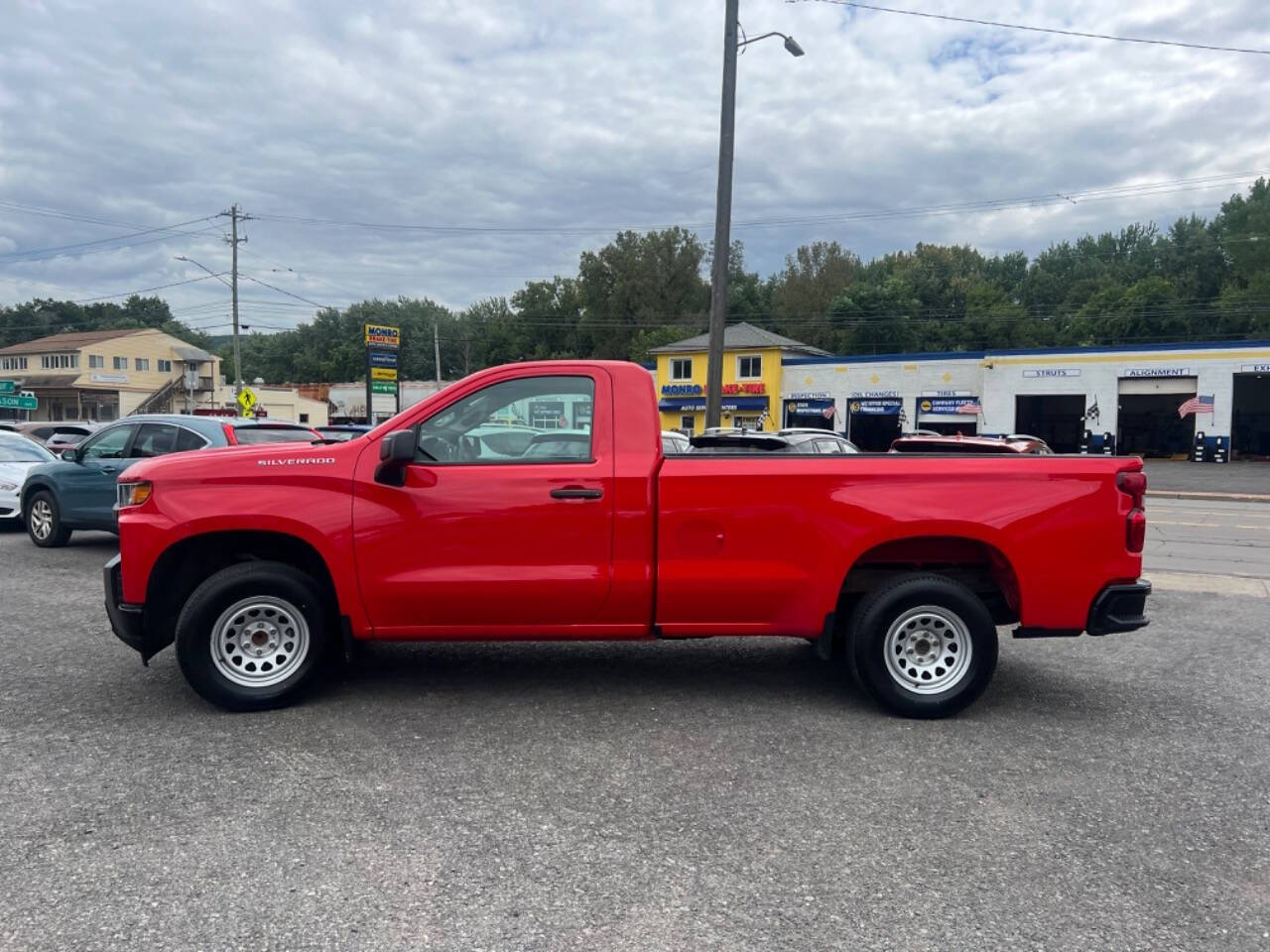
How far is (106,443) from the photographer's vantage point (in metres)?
11.6

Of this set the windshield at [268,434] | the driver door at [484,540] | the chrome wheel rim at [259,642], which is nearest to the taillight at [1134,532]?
the driver door at [484,540]

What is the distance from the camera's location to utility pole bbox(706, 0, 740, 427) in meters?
16.6

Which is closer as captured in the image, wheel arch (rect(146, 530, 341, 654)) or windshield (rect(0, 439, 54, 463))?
wheel arch (rect(146, 530, 341, 654))

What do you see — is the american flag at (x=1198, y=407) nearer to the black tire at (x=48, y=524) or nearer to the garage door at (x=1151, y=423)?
the garage door at (x=1151, y=423)

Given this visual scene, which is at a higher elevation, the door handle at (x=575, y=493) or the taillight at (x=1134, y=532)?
the door handle at (x=575, y=493)

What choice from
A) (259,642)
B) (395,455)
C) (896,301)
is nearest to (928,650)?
(395,455)

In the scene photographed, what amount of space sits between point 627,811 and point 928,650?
2162 millimetres

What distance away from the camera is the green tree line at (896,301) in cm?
6919

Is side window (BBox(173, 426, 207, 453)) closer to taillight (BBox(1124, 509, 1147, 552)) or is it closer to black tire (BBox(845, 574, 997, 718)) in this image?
black tire (BBox(845, 574, 997, 718))

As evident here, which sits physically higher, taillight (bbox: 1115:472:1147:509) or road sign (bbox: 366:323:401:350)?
road sign (bbox: 366:323:401:350)

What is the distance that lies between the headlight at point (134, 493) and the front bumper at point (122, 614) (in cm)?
33

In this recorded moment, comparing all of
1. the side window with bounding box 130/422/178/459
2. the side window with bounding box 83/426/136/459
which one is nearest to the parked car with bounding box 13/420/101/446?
the side window with bounding box 83/426/136/459

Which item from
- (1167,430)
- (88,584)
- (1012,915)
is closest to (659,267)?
(1167,430)

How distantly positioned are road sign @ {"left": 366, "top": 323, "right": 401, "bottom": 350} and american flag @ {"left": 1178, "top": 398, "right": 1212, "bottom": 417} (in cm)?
3291
